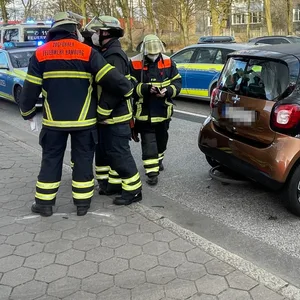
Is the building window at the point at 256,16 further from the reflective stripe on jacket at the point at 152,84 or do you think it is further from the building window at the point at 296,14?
the reflective stripe on jacket at the point at 152,84

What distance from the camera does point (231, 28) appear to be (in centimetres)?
5944

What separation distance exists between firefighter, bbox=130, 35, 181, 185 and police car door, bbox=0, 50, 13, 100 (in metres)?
6.29

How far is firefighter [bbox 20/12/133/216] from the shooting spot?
351 cm

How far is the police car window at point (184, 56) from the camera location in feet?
33.4

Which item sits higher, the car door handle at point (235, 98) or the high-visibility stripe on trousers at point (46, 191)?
the car door handle at point (235, 98)

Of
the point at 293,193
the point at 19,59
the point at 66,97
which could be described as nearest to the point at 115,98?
the point at 66,97

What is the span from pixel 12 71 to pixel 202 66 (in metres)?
4.62

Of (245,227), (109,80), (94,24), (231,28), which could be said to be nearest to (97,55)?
(109,80)

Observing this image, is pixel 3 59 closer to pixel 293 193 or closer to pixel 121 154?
pixel 121 154

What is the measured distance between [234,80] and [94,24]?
1.54 m

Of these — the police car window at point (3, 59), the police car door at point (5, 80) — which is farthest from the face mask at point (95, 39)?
the police car window at point (3, 59)

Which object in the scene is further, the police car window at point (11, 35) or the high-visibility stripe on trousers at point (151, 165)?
the police car window at point (11, 35)

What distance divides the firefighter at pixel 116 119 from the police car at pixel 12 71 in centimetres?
627

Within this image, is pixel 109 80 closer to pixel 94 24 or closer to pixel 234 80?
pixel 94 24
